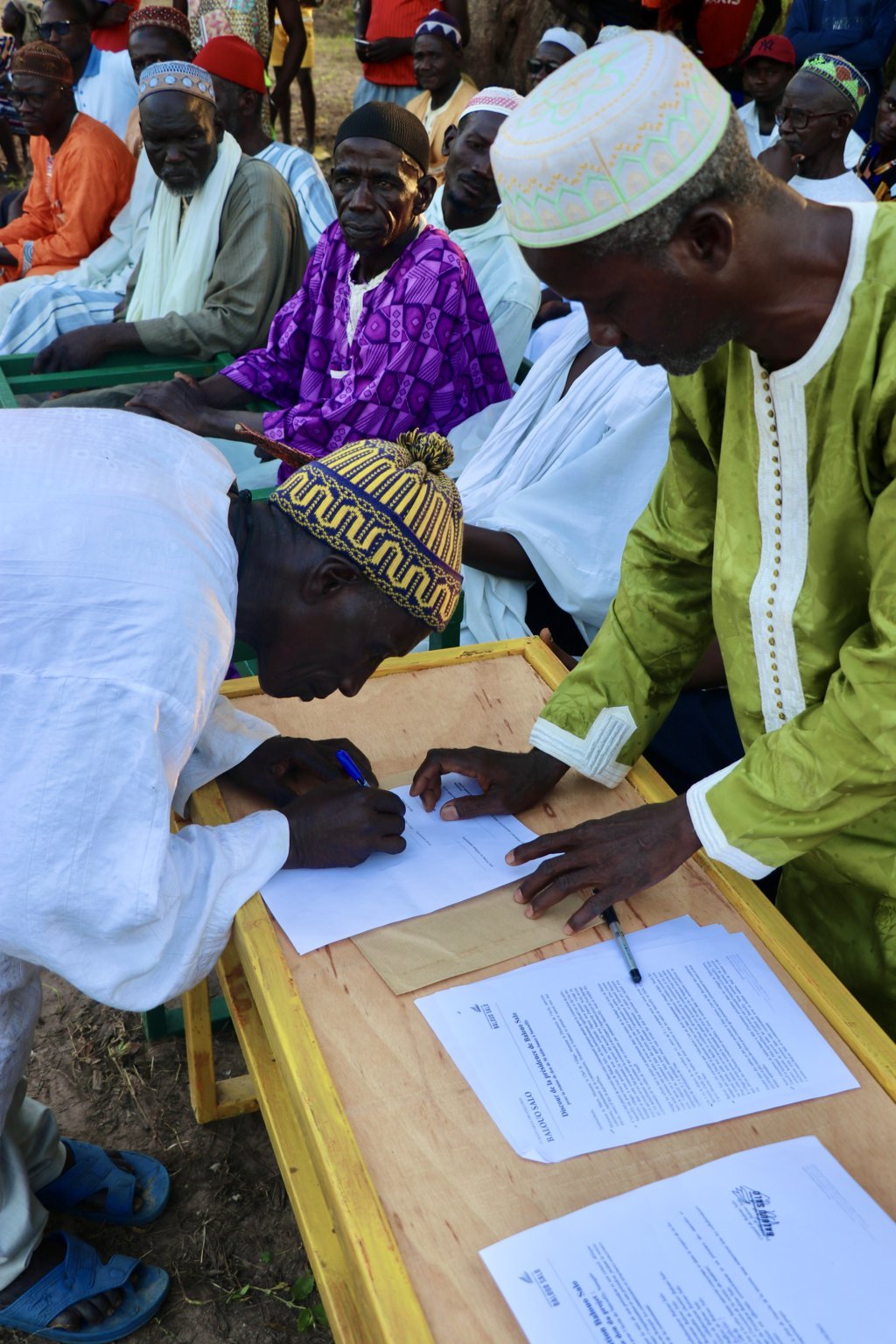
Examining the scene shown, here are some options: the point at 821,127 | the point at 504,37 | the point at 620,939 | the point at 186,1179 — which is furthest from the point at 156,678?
the point at 504,37

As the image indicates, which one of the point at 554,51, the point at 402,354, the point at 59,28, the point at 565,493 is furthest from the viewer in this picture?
the point at 59,28

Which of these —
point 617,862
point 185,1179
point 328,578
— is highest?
point 328,578

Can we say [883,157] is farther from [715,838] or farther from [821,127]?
[715,838]

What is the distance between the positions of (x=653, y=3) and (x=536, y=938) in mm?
7000

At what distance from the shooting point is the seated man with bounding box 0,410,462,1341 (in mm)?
1154

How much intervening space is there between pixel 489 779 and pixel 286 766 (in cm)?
32

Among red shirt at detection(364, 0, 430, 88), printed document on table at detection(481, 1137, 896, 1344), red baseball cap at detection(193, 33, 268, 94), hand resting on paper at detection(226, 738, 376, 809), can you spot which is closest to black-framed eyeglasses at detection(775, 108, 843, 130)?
red baseball cap at detection(193, 33, 268, 94)

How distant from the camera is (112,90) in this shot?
6.04 metres

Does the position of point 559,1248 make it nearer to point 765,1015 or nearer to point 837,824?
point 765,1015

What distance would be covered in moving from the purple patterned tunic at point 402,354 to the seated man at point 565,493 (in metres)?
0.40

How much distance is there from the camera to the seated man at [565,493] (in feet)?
8.21

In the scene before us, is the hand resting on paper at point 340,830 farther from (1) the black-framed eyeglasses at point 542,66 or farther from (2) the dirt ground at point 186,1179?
(1) the black-framed eyeglasses at point 542,66

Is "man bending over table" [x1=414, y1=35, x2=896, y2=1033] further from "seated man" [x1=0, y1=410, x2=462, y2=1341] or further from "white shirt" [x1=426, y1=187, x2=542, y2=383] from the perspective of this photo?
"white shirt" [x1=426, y1=187, x2=542, y2=383]

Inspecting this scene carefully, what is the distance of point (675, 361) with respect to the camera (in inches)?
46.5
